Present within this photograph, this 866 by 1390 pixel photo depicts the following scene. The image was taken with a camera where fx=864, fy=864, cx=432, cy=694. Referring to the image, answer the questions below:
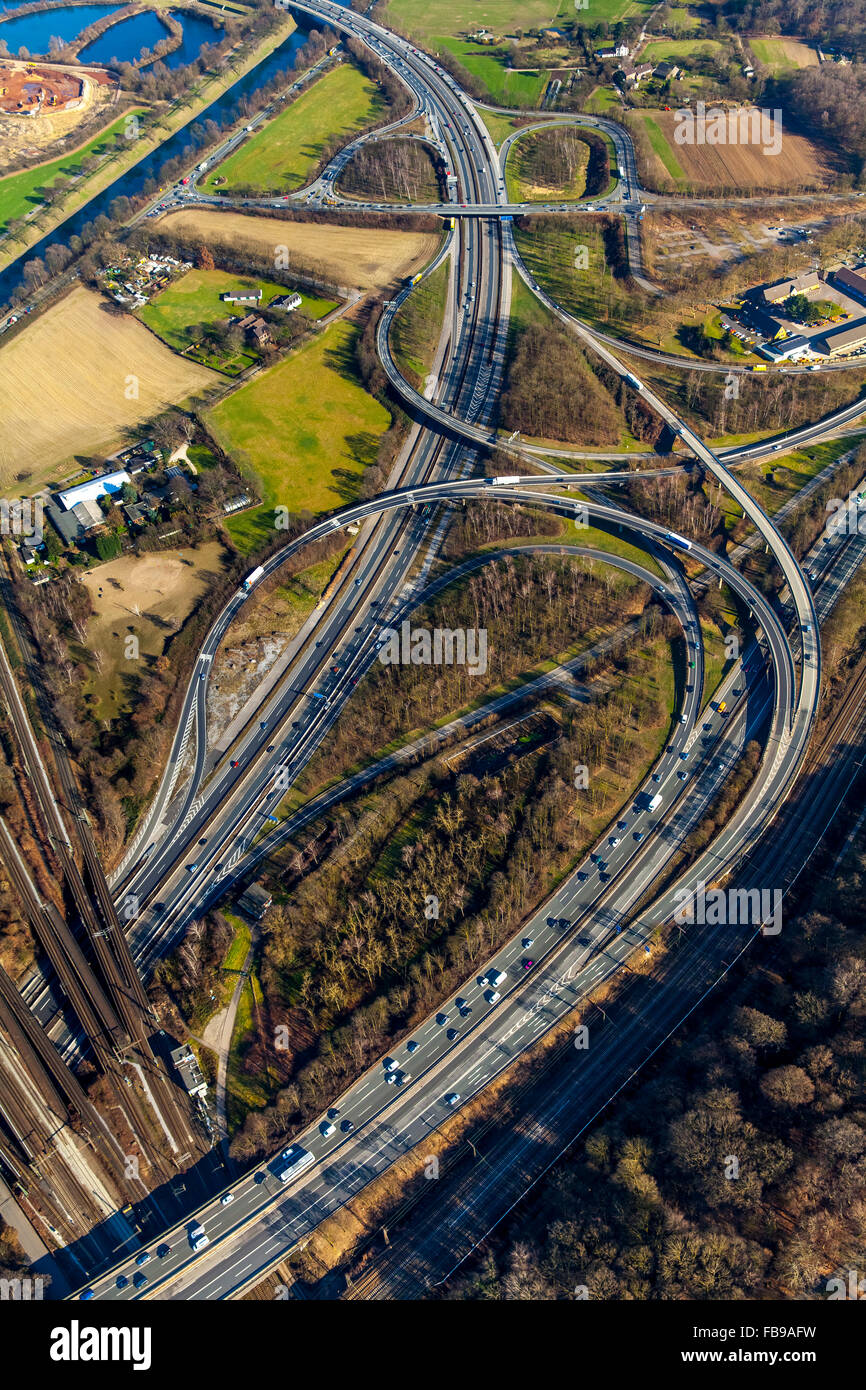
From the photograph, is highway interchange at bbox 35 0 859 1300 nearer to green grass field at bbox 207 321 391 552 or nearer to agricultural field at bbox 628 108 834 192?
green grass field at bbox 207 321 391 552

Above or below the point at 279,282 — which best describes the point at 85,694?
below

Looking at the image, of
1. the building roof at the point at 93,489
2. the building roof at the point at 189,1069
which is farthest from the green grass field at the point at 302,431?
the building roof at the point at 189,1069

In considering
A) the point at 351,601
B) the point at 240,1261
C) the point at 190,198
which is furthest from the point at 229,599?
the point at 190,198

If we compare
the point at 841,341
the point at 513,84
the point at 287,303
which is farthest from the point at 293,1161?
the point at 513,84

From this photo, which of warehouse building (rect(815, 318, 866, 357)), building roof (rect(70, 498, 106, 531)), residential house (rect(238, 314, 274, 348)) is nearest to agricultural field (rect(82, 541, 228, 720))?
building roof (rect(70, 498, 106, 531))

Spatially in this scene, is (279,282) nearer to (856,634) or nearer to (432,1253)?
(856,634)

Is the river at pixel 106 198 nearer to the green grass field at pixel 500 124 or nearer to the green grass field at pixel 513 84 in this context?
the green grass field at pixel 500 124
